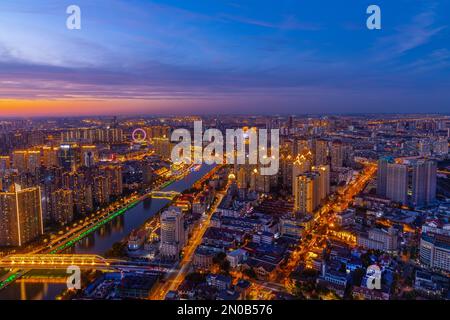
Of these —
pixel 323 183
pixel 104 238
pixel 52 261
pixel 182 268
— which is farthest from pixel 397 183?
pixel 52 261

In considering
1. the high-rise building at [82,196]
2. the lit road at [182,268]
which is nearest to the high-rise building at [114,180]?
the high-rise building at [82,196]

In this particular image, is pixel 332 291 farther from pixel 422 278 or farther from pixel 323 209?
pixel 323 209

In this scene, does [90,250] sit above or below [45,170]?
below

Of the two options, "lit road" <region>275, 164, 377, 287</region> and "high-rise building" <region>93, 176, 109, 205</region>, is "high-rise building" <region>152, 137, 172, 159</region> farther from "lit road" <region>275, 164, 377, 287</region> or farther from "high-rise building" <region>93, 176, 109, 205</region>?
"lit road" <region>275, 164, 377, 287</region>

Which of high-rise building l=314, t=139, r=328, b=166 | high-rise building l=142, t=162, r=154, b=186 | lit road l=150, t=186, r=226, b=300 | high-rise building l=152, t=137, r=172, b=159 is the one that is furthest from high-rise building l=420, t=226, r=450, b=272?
high-rise building l=152, t=137, r=172, b=159

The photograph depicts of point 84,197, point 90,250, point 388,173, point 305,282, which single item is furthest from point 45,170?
point 388,173

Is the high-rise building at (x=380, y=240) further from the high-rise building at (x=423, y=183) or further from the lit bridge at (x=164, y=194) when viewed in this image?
the lit bridge at (x=164, y=194)
